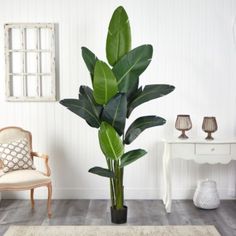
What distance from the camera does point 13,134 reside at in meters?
4.39

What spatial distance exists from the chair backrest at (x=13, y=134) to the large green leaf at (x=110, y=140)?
1.11 m

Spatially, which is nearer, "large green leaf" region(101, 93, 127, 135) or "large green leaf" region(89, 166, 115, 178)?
"large green leaf" region(101, 93, 127, 135)

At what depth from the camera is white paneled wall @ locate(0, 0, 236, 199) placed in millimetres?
4578

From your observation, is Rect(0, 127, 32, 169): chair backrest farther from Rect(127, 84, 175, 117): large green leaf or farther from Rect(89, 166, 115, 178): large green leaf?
Rect(127, 84, 175, 117): large green leaf

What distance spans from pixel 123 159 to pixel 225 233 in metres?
1.05

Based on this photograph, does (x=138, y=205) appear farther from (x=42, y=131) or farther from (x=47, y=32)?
(x=47, y=32)

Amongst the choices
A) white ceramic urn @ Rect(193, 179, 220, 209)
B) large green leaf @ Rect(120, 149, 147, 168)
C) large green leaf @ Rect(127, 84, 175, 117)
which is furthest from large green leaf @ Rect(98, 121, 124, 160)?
white ceramic urn @ Rect(193, 179, 220, 209)

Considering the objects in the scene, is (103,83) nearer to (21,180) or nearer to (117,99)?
(117,99)

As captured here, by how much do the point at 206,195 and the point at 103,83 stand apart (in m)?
1.63

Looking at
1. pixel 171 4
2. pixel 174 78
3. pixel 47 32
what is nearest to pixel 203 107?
pixel 174 78

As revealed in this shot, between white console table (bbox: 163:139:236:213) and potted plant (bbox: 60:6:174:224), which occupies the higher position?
potted plant (bbox: 60:6:174:224)

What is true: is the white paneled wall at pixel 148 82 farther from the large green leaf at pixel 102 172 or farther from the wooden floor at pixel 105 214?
the large green leaf at pixel 102 172

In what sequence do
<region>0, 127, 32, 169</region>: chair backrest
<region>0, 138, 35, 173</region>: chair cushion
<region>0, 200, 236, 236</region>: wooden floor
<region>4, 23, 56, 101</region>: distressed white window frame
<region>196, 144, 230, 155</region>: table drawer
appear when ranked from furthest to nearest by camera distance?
<region>4, 23, 56, 101</region>: distressed white window frame < <region>0, 127, 32, 169</region>: chair backrest < <region>196, 144, 230, 155</region>: table drawer < <region>0, 138, 35, 173</region>: chair cushion < <region>0, 200, 236, 236</region>: wooden floor

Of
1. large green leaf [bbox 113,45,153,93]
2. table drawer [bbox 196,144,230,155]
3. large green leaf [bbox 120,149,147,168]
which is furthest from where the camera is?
table drawer [bbox 196,144,230,155]
